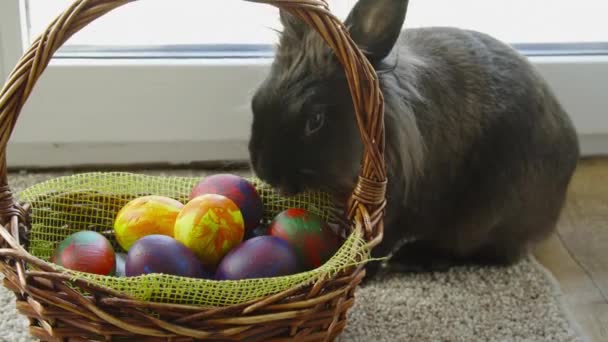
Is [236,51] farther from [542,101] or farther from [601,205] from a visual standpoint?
[601,205]

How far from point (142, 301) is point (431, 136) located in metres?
0.58

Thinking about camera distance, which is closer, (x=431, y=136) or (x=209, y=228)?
(x=209, y=228)

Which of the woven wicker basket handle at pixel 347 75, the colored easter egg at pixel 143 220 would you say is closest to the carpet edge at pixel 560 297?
the woven wicker basket handle at pixel 347 75

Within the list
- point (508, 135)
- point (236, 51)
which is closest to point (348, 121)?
point (508, 135)

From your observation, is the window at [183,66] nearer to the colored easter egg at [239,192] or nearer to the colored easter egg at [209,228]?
the colored easter egg at [239,192]

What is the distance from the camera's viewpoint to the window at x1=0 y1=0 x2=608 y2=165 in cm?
148

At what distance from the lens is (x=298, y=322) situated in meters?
0.87

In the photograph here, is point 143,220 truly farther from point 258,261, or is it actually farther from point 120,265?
point 258,261

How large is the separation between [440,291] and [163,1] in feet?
2.77

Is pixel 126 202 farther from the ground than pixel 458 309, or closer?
farther from the ground

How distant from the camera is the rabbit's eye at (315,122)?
1.06 meters

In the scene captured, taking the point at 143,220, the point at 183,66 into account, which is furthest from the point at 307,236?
the point at 183,66

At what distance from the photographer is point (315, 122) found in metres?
1.07

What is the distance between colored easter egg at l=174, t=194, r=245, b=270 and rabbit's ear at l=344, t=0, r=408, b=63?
0.29 metres
